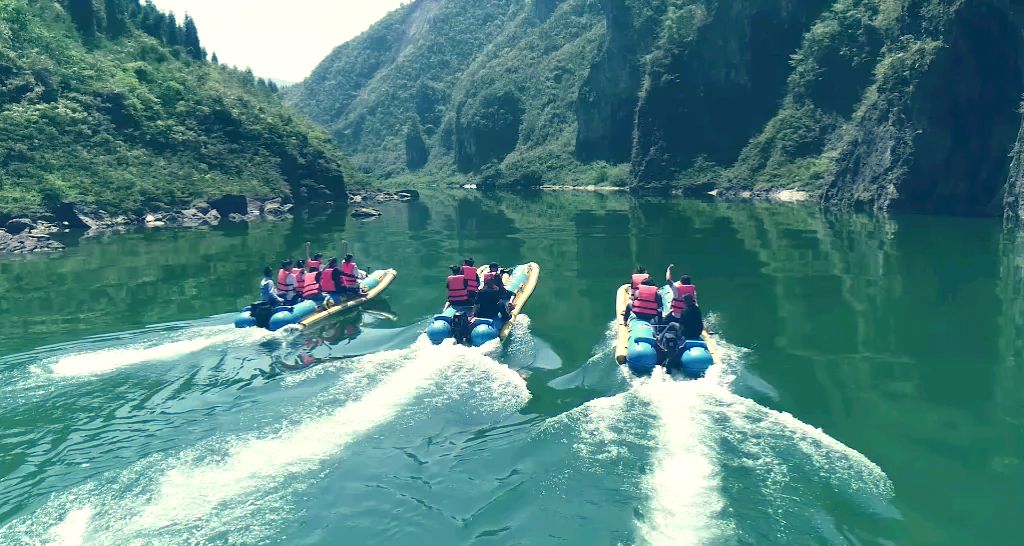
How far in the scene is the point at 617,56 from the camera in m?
91.3

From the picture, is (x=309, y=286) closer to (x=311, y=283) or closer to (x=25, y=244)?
(x=311, y=283)

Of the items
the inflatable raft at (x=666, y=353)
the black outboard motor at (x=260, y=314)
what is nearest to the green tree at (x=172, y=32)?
the black outboard motor at (x=260, y=314)

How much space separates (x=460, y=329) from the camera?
14.8 meters

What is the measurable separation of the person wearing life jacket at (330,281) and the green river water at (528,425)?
1132mm

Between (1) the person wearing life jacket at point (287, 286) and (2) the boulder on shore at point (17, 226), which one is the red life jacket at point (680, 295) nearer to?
(1) the person wearing life jacket at point (287, 286)

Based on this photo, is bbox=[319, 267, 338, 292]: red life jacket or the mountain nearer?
bbox=[319, 267, 338, 292]: red life jacket

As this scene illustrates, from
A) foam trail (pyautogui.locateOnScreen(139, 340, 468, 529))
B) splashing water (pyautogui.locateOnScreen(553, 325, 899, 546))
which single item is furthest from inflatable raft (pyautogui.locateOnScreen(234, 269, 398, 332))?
splashing water (pyautogui.locateOnScreen(553, 325, 899, 546))

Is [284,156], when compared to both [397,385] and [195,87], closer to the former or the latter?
[195,87]

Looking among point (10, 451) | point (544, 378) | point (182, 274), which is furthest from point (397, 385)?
point (182, 274)

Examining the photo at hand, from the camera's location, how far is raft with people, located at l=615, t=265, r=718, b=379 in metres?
12.6

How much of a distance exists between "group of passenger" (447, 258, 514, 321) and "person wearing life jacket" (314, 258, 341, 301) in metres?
4.06

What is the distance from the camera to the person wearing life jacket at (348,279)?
64.2ft

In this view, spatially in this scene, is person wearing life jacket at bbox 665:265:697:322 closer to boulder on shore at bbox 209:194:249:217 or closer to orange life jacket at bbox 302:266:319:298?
orange life jacket at bbox 302:266:319:298

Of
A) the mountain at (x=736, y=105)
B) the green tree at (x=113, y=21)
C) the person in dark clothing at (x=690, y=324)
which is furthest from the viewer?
the green tree at (x=113, y=21)
